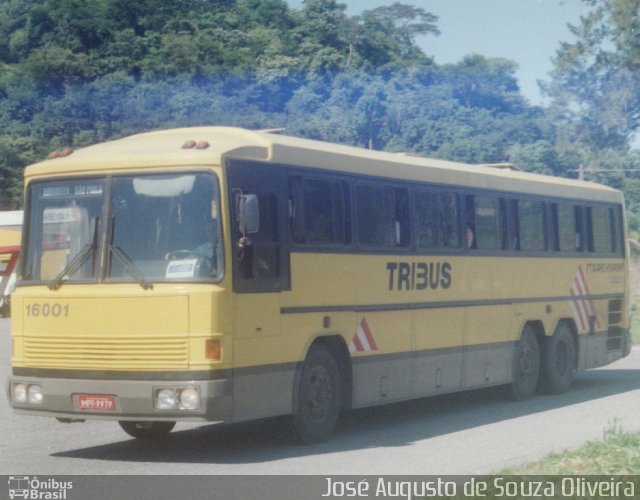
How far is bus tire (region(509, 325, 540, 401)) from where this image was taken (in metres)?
17.0

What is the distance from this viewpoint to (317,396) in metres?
12.6

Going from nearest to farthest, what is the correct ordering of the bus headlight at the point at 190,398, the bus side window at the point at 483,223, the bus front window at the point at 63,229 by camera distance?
the bus headlight at the point at 190,398 → the bus front window at the point at 63,229 → the bus side window at the point at 483,223

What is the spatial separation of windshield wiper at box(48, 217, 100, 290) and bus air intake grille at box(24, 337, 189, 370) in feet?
1.71

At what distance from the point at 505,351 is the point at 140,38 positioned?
92363 millimetres

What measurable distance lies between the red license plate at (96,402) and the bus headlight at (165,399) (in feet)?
1.39

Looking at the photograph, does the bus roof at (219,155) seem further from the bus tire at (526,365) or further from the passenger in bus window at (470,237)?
the bus tire at (526,365)

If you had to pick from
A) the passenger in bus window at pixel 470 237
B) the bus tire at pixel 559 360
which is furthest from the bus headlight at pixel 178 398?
the bus tire at pixel 559 360

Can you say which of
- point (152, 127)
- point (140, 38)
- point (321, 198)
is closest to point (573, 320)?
point (321, 198)

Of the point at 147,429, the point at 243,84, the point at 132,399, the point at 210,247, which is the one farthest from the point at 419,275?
the point at 243,84

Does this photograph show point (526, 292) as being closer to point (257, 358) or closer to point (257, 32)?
point (257, 358)

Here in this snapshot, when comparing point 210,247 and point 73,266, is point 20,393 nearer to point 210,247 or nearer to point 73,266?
point 73,266

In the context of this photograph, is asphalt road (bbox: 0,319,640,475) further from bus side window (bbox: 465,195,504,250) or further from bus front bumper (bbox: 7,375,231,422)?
bus side window (bbox: 465,195,504,250)

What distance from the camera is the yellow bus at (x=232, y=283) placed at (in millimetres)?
11297

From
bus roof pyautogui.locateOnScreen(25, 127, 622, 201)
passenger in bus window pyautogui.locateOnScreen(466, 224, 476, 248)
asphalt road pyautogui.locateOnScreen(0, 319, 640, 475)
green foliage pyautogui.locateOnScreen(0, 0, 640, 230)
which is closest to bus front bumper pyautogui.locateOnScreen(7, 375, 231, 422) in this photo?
asphalt road pyautogui.locateOnScreen(0, 319, 640, 475)
